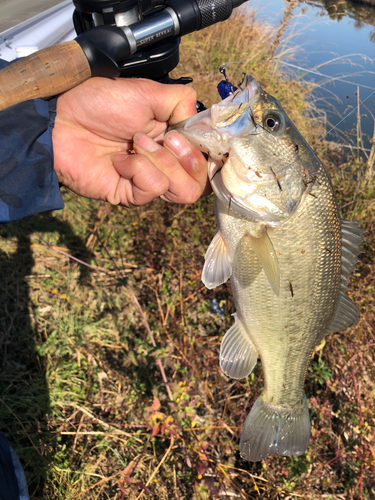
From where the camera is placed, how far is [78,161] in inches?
78.7

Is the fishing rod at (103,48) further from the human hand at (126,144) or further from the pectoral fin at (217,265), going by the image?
the pectoral fin at (217,265)

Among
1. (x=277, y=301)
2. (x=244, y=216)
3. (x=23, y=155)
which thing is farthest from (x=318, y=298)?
(x=23, y=155)

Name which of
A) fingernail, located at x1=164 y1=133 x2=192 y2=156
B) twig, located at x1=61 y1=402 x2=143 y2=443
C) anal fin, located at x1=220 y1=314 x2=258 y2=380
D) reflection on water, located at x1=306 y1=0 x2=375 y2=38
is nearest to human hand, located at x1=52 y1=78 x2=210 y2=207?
fingernail, located at x1=164 y1=133 x2=192 y2=156

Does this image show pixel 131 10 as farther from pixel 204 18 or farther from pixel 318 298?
pixel 318 298

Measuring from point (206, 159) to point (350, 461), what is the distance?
2.64 metres

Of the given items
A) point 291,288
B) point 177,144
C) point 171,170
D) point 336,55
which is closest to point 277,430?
point 291,288

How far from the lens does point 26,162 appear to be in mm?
1697

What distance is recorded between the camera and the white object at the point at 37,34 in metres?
2.86

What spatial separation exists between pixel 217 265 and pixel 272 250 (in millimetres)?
322

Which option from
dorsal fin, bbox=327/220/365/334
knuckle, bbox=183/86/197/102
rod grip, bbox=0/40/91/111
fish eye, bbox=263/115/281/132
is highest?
rod grip, bbox=0/40/91/111

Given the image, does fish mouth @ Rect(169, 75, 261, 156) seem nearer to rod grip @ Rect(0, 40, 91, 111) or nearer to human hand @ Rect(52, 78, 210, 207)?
human hand @ Rect(52, 78, 210, 207)

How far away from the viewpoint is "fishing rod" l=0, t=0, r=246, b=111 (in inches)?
61.0

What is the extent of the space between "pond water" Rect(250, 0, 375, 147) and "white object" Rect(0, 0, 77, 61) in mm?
3737

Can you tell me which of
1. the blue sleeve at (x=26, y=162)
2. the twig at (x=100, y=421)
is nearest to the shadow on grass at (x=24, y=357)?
the twig at (x=100, y=421)
